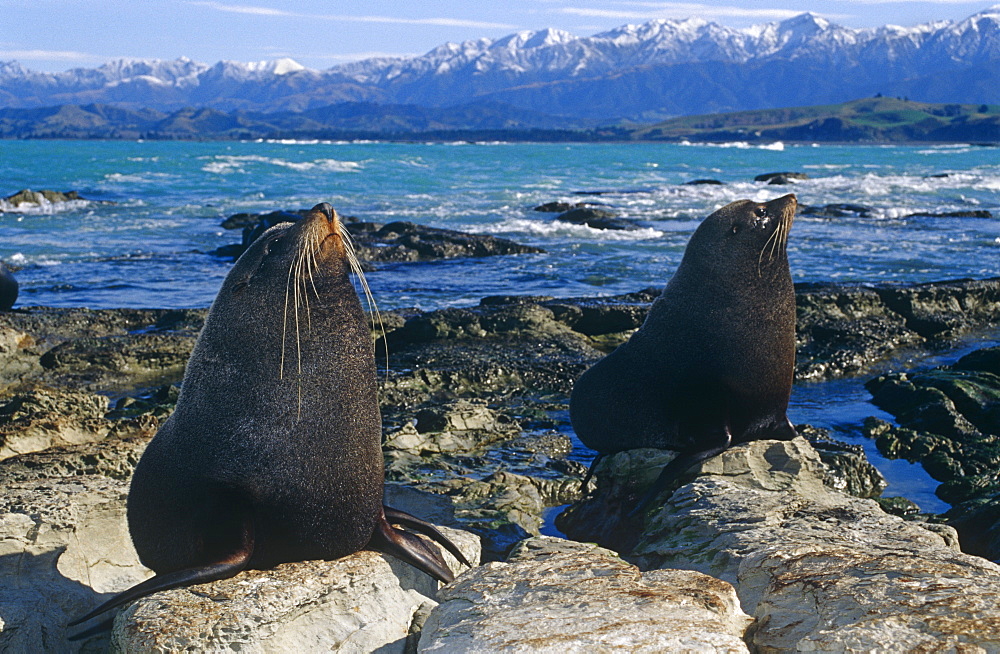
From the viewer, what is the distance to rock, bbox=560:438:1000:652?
3.43m

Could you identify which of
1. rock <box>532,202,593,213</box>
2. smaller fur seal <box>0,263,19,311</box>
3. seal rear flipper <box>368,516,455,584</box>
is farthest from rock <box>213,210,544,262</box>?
seal rear flipper <box>368,516,455,584</box>

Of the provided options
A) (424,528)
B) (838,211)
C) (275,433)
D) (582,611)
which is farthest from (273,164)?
(582,611)

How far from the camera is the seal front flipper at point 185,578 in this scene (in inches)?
162

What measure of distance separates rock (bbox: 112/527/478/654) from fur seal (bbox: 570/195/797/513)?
2.50 m

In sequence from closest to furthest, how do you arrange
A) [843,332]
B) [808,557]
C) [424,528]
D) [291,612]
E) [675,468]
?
[291,612], [808,557], [424,528], [675,468], [843,332]

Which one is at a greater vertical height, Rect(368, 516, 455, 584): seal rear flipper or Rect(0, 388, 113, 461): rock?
Rect(368, 516, 455, 584): seal rear flipper

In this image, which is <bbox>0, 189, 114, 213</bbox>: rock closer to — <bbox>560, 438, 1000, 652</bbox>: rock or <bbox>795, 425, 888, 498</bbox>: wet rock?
<bbox>795, 425, 888, 498</bbox>: wet rock

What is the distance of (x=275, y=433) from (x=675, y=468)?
114 inches

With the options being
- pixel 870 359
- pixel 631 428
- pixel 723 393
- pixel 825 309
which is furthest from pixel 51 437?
pixel 825 309

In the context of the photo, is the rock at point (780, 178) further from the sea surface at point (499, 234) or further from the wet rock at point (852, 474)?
the wet rock at point (852, 474)

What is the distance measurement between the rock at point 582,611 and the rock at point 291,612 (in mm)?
299

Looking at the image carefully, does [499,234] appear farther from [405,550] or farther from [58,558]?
[405,550]

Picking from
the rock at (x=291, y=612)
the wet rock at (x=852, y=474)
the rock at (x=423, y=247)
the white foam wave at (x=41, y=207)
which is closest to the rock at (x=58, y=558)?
the rock at (x=291, y=612)

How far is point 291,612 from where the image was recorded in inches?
159
